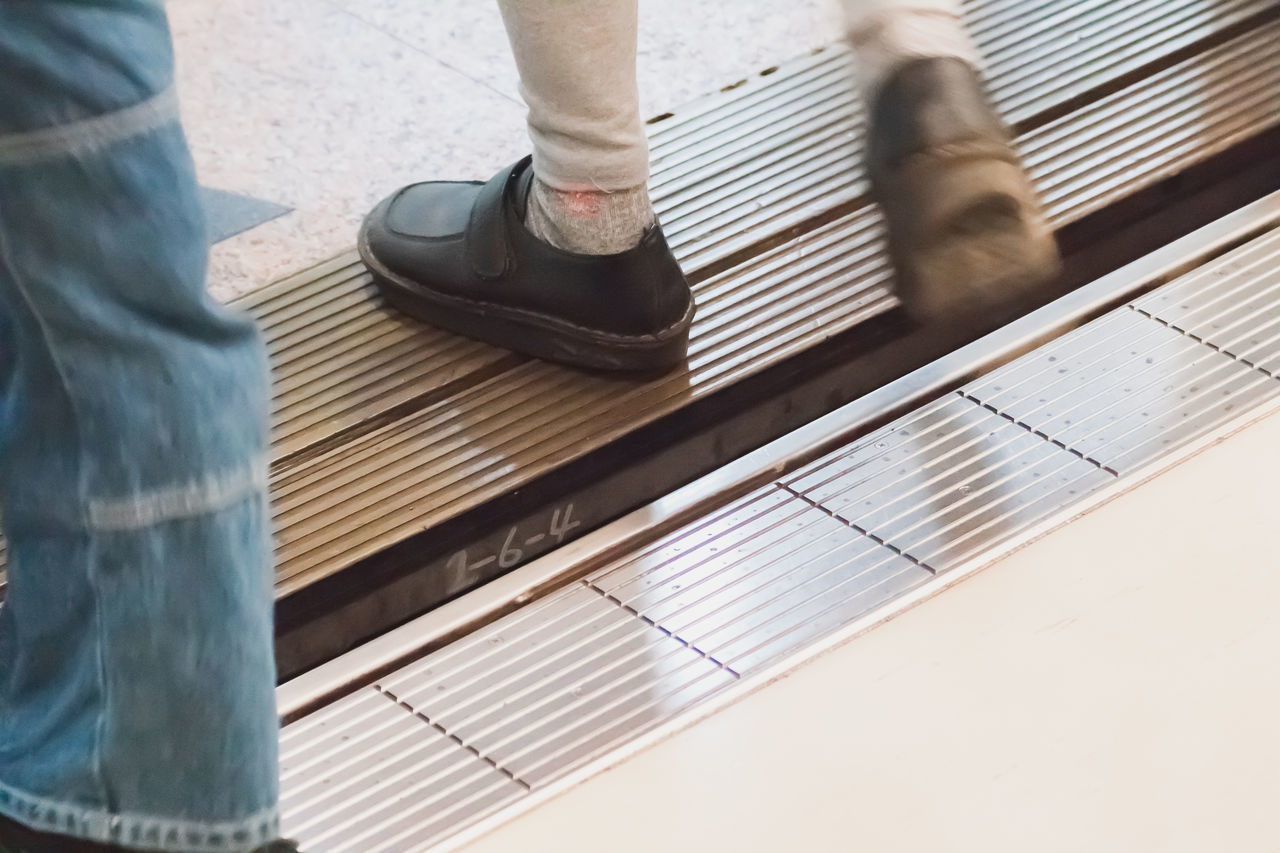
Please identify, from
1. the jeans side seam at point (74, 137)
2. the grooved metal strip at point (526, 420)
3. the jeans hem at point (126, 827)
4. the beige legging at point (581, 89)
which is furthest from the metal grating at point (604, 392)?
the jeans side seam at point (74, 137)

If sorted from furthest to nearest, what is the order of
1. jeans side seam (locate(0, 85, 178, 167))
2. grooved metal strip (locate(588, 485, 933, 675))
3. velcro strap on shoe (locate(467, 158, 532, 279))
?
velcro strap on shoe (locate(467, 158, 532, 279)) < grooved metal strip (locate(588, 485, 933, 675)) < jeans side seam (locate(0, 85, 178, 167))

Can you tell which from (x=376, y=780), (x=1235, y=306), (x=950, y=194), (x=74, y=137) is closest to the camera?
(x=74, y=137)

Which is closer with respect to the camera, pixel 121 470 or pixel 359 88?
pixel 121 470

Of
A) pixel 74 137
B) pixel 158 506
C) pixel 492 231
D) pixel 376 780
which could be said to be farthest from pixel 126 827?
pixel 492 231

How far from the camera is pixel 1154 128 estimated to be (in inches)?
69.9

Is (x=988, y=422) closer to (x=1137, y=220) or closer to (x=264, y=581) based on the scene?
(x=1137, y=220)

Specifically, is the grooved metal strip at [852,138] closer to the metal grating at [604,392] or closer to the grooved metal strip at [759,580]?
the metal grating at [604,392]

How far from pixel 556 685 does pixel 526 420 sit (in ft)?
1.09

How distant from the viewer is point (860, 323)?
1.51 m

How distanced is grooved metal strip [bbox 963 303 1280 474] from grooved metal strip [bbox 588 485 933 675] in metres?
0.26

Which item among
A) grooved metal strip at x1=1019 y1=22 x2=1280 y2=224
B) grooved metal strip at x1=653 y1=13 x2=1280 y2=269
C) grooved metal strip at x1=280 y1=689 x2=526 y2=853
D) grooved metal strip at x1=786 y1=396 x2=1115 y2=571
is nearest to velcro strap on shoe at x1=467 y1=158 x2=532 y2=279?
grooved metal strip at x1=653 y1=13 x2=1280 y2=269

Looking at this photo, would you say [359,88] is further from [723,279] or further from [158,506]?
[158,506]

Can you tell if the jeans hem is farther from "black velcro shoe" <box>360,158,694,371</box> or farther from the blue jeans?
"black velcro shoe" <box>360,158,694,371</box>

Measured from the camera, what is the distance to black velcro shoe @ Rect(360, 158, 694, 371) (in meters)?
1.37
